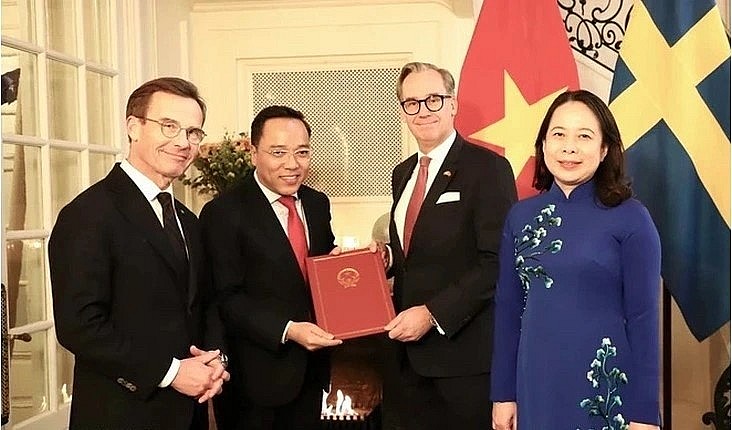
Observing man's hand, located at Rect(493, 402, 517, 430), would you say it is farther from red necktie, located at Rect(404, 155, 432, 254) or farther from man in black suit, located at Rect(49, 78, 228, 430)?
man in black suit, located at Rect(49, 78, 228, 430)

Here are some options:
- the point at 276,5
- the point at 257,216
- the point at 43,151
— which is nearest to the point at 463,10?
the point at 276,5

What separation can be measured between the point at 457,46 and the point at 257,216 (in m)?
1.52

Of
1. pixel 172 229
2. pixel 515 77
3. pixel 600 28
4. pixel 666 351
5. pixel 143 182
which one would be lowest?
pixel 666 351

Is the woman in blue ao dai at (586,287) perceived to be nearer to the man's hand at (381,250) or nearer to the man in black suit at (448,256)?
the man in black suit at (448,256)

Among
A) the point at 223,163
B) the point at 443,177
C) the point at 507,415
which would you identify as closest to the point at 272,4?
the point at 223,163

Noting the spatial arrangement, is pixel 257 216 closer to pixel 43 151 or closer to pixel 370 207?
pixel 43 151

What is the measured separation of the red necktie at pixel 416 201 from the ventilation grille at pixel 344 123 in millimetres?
1273

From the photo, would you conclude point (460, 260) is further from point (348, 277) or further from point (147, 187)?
point (147, 187)

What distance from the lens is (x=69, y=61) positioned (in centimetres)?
272

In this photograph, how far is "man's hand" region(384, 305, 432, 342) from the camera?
220 cm

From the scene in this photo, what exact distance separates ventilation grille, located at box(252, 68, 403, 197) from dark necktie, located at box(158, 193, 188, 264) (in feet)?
5.70

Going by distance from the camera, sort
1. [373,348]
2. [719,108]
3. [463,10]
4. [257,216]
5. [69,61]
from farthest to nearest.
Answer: [463,10] → [373,348] → [69,61] → [719,108] → [257,216]

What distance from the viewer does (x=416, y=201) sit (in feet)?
7.57

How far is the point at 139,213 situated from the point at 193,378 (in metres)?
0.40
